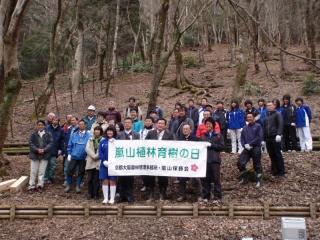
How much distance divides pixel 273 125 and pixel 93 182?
498 cm

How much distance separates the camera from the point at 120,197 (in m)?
10.6

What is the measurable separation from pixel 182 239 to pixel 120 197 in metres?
2.36

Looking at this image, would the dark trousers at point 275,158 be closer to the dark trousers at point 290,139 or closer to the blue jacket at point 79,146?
the dark trousers at point 290,139

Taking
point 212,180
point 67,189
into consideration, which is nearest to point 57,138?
point 67,189

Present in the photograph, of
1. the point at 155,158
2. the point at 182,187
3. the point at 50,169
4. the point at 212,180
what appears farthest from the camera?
the point at 50,169

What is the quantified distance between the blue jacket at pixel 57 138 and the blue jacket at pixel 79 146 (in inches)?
37.2

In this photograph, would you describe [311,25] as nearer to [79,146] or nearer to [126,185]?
[79,146]

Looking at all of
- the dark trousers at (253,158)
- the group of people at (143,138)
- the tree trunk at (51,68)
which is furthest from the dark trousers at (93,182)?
the tree trunk at (51,68)

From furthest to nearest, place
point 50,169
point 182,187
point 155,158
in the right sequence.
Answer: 1. point 50,169
2. point 182,187
3. point 155,158

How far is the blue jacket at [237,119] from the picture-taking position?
43.9 feet

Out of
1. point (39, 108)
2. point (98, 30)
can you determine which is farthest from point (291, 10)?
point (39, 108)

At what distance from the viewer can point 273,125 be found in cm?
1154

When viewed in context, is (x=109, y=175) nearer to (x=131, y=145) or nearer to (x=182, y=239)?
(x=131, y=145)

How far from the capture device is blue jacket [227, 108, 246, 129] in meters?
13.4
